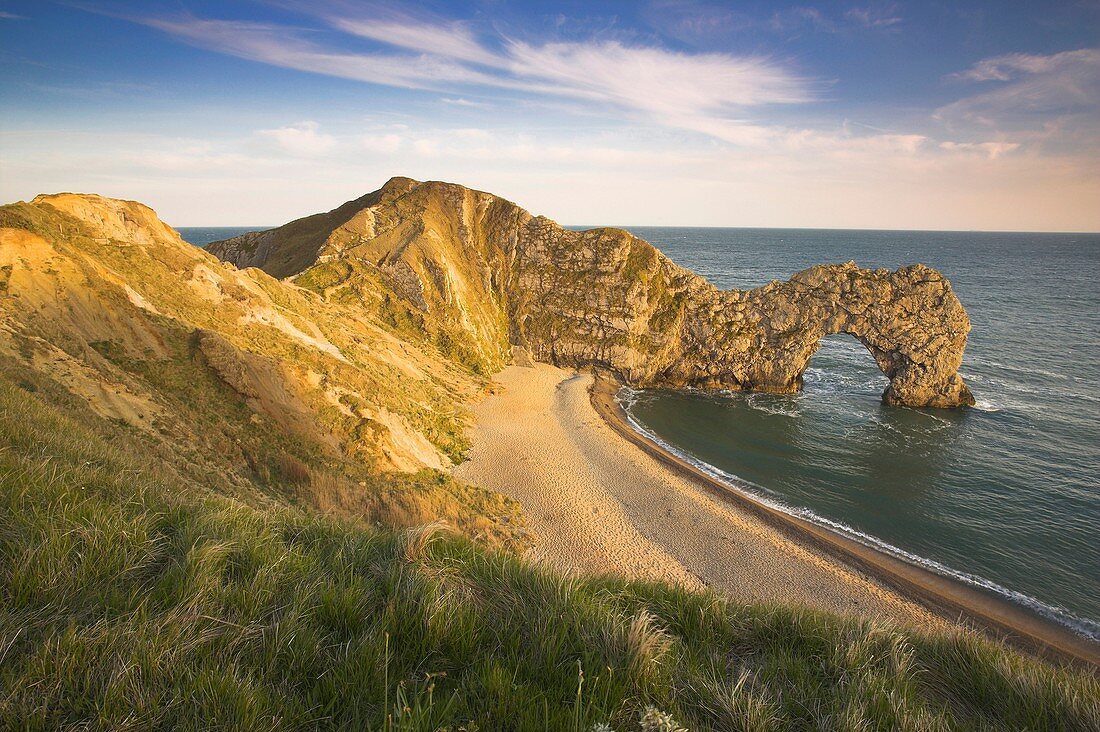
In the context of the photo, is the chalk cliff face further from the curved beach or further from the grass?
the grass

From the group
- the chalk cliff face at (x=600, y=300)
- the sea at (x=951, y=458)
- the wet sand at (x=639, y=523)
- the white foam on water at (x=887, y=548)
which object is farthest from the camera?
the chalk cliff face at (x=600, y=300)

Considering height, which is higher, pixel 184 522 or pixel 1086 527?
pixel 184 522

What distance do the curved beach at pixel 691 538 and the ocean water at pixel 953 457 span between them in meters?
1.94

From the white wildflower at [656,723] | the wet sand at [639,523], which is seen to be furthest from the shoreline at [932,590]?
the white wildflower at [656,723]

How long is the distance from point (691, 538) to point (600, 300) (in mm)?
30742

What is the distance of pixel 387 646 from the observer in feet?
10.4

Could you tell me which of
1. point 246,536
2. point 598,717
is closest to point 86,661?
point 246,536

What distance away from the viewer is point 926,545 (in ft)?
78.1

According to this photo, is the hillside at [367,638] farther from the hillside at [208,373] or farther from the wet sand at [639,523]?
the wet sand at [639,523]

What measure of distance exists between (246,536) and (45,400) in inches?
465

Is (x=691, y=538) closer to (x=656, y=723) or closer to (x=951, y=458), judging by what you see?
(x=951, y=458)

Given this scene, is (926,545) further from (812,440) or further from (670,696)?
(670,696)

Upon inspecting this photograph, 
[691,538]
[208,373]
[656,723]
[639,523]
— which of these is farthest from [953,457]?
[208,373]

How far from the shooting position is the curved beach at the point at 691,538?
64.7 ft
